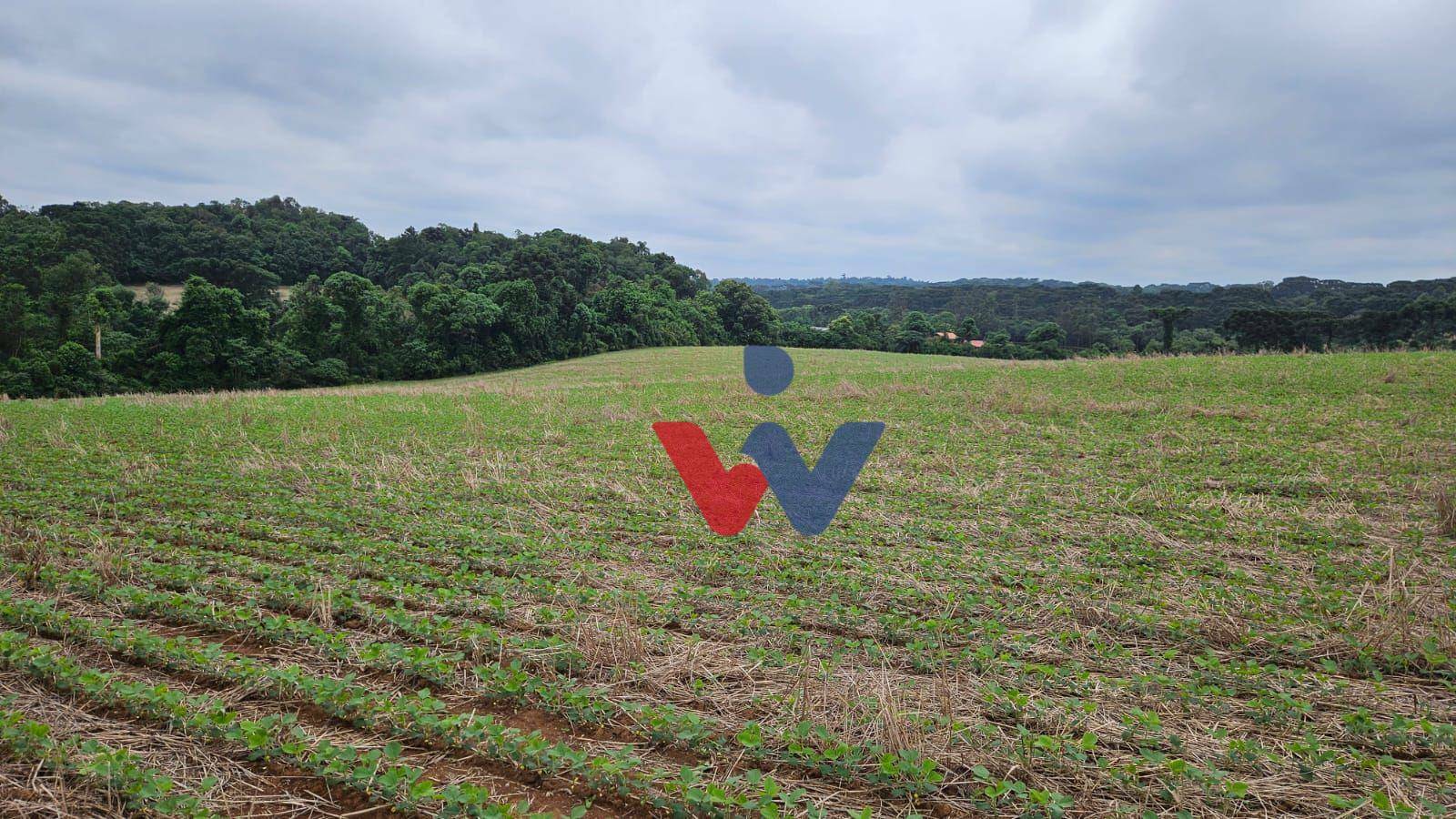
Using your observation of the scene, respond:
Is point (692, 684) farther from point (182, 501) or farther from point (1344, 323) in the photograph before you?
point (1344, 323)

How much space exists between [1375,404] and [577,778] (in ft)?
59.1

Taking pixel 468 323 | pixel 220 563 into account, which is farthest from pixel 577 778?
pixel 468 323

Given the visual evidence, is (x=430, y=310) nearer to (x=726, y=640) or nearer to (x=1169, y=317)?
(x=726, y=640)

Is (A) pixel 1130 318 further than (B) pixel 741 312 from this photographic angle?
No

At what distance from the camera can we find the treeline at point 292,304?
40.7 m

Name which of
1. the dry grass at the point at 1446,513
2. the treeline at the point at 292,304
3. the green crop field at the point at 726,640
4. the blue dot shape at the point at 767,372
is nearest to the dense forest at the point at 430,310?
the treeline at the point at 292,304

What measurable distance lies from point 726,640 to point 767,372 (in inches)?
1072

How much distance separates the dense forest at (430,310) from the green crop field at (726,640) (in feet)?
95.6
